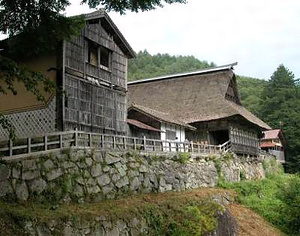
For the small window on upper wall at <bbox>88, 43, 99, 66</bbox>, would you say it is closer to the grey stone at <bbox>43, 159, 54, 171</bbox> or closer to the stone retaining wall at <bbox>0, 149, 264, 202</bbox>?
the stone retaining wall at <bbox>0, 149, 264, 202</bbox>

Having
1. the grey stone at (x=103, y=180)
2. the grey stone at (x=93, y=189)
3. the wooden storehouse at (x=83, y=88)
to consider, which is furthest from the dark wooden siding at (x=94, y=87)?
the grey stone at (x=93, y=189)

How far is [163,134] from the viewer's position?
2948cm

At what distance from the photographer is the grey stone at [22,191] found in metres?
13.2

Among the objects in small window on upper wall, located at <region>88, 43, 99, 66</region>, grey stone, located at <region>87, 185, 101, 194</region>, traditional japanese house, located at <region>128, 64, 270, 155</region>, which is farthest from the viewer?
traditional japanese house, located at <region>128, 64, 270, 155</region>

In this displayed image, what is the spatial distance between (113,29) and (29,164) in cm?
1148

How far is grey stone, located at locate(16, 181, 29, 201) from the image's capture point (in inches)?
520

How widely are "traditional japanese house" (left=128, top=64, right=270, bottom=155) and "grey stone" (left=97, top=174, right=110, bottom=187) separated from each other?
1287 centimetres

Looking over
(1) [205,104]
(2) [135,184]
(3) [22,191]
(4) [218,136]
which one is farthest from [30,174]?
(4) [218,136]

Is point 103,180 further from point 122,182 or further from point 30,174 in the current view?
point 30,174

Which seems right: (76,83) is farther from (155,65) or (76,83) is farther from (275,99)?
(155,65)

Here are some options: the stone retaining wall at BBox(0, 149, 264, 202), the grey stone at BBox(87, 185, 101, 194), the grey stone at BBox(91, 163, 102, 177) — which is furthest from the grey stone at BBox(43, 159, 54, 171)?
the grey stone at BBox(91, 163, 102, 177)

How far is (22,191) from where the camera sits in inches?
526

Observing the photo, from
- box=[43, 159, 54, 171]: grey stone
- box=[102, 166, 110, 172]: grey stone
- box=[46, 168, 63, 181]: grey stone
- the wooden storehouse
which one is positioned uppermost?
the wooden storehouse

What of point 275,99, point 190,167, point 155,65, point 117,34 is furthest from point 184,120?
point 155,65
